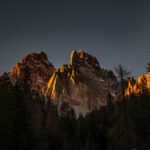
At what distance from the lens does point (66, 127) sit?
266ft

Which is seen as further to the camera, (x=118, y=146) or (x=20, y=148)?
(x=118, y=146)

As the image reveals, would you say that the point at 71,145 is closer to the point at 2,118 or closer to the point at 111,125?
the point at 111,125

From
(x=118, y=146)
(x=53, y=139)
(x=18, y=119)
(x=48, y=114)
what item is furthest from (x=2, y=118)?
(x=48, y=114)

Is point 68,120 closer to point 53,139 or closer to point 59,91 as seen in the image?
point 53,139

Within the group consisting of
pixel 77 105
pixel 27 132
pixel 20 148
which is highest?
pixel 77 105

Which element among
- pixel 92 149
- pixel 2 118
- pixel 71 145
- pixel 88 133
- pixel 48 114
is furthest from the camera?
pixel 48 114

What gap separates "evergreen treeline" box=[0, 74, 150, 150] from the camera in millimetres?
27062

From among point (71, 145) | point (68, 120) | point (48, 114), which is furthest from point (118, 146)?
point (48, 114)

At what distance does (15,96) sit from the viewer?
96.0ft

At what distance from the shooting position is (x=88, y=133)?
67062 millimetres

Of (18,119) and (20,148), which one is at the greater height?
(18,119)

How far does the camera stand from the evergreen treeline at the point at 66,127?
88.8ft

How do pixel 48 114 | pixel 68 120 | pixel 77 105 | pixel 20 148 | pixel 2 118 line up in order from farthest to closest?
pixel 77 105, pixel 48 114, pixel 68 120, pixel 20 148, pixel 2 118

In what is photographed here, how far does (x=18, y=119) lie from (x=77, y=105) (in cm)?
16940
